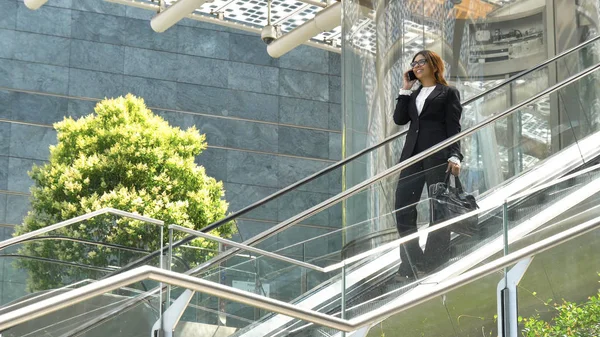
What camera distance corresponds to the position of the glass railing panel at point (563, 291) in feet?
18.5

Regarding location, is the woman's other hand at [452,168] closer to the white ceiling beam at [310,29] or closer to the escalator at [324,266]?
the escalator at [324,266]

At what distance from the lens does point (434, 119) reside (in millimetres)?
8242

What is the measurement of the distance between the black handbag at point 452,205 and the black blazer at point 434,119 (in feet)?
1.13

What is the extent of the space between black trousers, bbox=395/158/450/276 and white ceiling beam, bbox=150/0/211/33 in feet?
27.7

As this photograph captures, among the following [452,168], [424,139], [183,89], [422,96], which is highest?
[183,89]

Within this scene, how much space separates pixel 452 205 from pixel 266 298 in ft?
8.49

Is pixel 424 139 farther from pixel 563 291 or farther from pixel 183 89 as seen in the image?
pixel 183 89

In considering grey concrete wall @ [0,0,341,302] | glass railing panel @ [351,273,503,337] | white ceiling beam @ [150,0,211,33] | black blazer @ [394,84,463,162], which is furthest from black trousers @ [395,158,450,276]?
grey concrete wall @ [0,0,341,302]

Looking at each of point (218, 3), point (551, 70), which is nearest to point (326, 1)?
point (218, 3)

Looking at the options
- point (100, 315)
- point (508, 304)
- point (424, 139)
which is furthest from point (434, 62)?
point (100, 315)

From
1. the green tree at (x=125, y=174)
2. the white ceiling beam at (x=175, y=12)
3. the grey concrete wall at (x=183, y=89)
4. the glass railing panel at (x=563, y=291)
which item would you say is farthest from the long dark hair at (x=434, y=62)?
the grey concrete wall at (x=183, y=89)

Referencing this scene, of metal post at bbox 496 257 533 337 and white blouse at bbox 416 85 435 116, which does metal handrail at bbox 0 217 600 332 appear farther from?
white blouse at bbox 416 85 435 116

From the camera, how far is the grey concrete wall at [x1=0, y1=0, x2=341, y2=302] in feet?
66.0

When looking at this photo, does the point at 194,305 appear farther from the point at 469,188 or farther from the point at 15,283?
the point at 469,188
